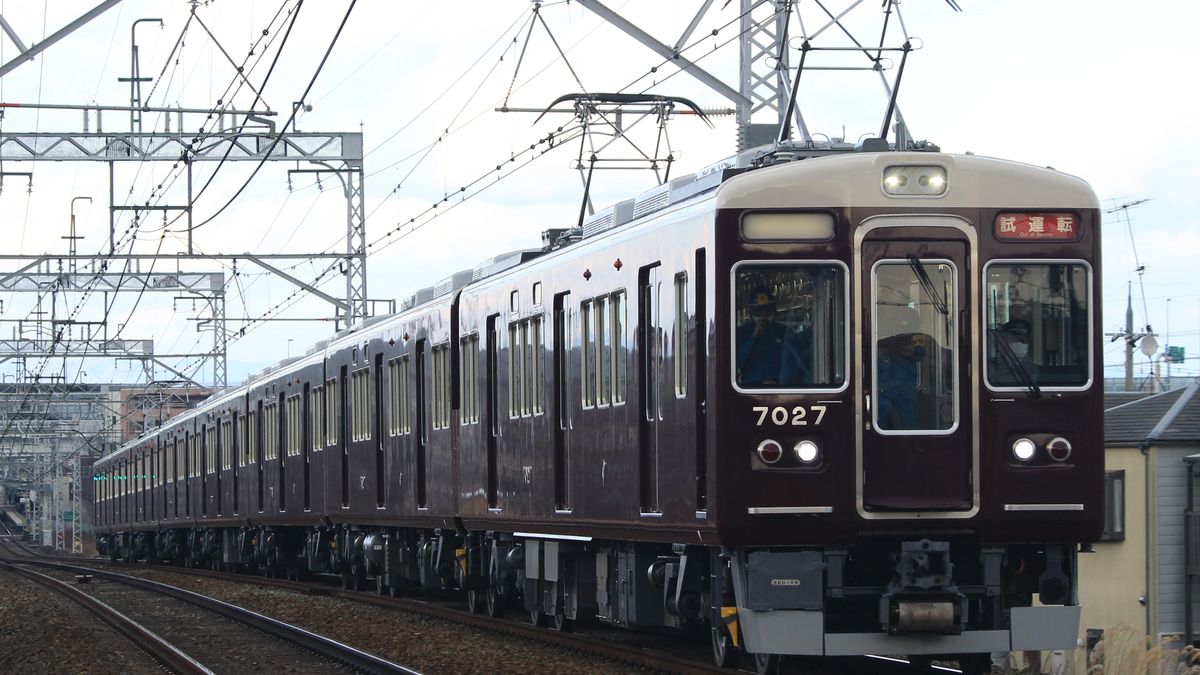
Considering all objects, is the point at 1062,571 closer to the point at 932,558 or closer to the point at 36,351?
the point at 932,558

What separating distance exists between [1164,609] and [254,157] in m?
14.9

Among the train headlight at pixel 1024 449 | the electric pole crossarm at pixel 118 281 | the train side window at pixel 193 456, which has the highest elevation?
the electric pole crossarm at pixel 118 281

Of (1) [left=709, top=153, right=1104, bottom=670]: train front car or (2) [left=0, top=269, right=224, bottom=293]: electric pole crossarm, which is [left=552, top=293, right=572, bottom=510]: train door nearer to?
(1) [left=709, top=153, right=1104, bottom=670]: train front car

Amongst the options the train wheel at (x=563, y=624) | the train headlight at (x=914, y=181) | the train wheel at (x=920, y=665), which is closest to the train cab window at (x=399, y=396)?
the train wheel at (x=563, y=624)

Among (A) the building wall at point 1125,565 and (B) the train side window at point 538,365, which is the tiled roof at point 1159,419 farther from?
(B) the train side window at point 538,365

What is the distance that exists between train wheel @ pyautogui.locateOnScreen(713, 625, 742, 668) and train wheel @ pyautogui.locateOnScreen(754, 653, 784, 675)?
1.07 ft

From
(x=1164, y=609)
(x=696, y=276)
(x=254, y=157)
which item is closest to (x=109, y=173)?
(x=254, y=157)

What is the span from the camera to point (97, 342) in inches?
1842

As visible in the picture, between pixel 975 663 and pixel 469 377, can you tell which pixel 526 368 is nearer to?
pixel 469 377

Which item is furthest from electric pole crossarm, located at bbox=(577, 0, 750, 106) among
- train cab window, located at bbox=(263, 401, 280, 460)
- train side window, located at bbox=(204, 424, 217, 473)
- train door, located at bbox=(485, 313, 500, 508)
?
train side window, located at bbox=(204, 424, 217, 473)

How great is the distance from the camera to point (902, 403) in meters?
9.26

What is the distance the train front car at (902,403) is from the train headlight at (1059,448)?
11 mm

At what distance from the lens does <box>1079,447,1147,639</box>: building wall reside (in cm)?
2330

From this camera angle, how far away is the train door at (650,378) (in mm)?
10391
